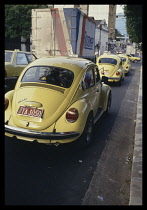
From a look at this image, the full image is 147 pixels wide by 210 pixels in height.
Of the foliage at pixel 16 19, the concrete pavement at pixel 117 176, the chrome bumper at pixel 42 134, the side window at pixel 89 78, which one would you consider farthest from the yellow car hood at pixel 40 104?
the foliage at pixel 16 19

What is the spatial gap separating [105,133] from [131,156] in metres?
1.35

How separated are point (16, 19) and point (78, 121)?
96.9 ft

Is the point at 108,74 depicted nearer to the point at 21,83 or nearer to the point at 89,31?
the point at 89,31

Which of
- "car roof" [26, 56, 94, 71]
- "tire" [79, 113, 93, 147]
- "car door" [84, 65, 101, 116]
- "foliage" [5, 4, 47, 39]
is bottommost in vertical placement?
Result: "tire" [79, 113, 93, 147]

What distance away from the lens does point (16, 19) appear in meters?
30.7

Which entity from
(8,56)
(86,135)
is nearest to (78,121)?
(86,135)

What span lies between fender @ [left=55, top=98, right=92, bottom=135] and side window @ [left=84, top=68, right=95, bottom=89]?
663 mm

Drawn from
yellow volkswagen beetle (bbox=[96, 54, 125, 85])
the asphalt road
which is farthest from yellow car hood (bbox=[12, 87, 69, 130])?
yellow volkswagen beetle (bbox=[96, 54, 125, 85])

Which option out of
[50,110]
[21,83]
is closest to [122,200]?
[50,110]

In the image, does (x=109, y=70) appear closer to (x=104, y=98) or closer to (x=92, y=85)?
(x=104, y=98)

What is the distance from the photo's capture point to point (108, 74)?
46.2ft

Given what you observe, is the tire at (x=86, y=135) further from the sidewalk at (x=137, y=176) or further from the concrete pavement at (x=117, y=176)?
the sidewalk at (x=137, y=176)

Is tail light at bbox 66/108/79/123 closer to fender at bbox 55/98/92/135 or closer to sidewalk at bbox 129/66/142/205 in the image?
fender at bbox 55/98/92/135

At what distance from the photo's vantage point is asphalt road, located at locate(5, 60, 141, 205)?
3420 mm
